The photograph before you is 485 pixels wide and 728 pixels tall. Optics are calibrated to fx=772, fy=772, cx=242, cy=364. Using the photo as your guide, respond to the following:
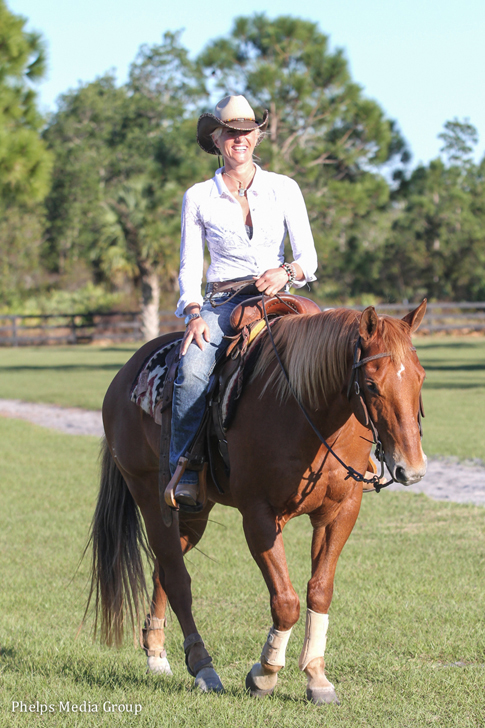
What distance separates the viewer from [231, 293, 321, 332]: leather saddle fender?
12.5 feet

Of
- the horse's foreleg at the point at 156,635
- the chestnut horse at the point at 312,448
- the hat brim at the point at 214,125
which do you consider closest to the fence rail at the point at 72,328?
the horse's foreleg at the point at 156,635

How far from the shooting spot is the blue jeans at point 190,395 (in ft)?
12.5

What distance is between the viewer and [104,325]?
135ft

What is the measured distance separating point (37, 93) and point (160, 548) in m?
11.5

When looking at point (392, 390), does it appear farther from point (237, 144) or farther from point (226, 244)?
point (237, 144)

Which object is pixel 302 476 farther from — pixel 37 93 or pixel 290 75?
pixel 290 75

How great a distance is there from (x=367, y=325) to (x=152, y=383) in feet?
5.48

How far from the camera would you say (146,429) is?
445cm

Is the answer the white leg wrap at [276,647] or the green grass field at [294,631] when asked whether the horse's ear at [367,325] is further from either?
the green grass field at [294,631]

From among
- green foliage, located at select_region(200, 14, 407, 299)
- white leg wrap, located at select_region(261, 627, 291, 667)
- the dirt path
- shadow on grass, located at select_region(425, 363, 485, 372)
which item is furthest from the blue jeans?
green foliage, located at select_region(200, 14, 407, 299)

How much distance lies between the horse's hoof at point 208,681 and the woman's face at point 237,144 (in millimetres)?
2568

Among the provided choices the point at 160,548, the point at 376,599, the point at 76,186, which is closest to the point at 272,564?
the point at 160,548

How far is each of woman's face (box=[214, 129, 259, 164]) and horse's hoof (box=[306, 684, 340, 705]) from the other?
2.60 meters

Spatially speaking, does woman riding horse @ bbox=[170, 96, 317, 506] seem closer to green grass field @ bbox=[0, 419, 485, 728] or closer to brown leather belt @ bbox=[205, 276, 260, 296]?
brown leather belt @ bbox=[205, 276, 260, 296]
